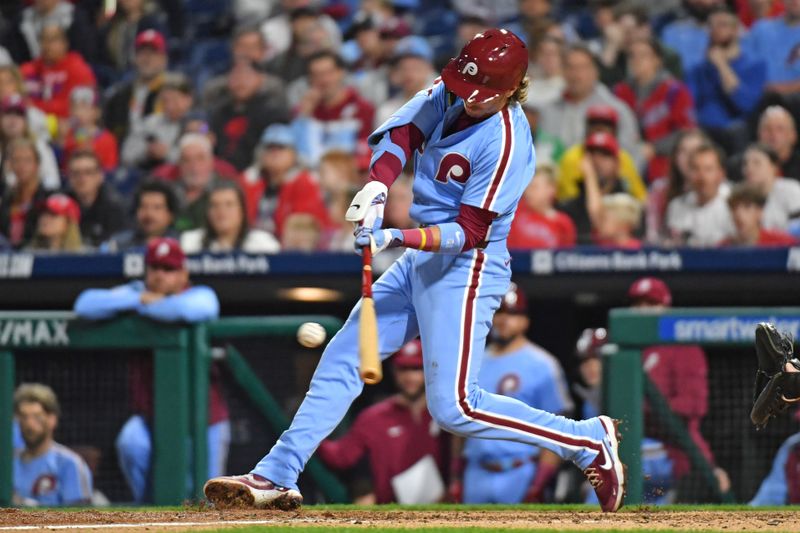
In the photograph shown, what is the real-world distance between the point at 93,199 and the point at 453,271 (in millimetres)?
4821

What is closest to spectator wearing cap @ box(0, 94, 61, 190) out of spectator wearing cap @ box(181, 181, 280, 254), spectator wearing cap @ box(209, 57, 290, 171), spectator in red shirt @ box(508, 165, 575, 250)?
spectator wearing cap @ box(209, 57, 290, 171)

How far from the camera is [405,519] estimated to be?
492 centimetres

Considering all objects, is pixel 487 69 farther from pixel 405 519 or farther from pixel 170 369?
pixel 170 369

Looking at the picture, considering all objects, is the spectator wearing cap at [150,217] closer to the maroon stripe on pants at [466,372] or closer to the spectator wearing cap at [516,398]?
the spectator wearing cap at [516,398]

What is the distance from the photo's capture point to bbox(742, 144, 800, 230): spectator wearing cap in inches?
319

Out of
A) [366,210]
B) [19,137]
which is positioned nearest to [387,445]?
[366,210]

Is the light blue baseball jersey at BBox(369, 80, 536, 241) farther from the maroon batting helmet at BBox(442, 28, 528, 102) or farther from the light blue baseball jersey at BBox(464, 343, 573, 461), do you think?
the light blue baseball jersey at BBox(464, 343, 573, 461)

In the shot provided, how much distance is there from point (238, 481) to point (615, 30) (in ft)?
18.6

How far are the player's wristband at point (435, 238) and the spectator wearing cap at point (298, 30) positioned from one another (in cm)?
567

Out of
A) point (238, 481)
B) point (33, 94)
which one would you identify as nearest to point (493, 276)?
point (238, 481)

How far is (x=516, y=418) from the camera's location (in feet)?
15.8

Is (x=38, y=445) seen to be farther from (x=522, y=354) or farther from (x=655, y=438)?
(x=655, y=438)

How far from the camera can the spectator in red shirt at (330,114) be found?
30.7 feet

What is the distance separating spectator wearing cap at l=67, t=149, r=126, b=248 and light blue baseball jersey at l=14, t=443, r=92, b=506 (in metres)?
2.00
